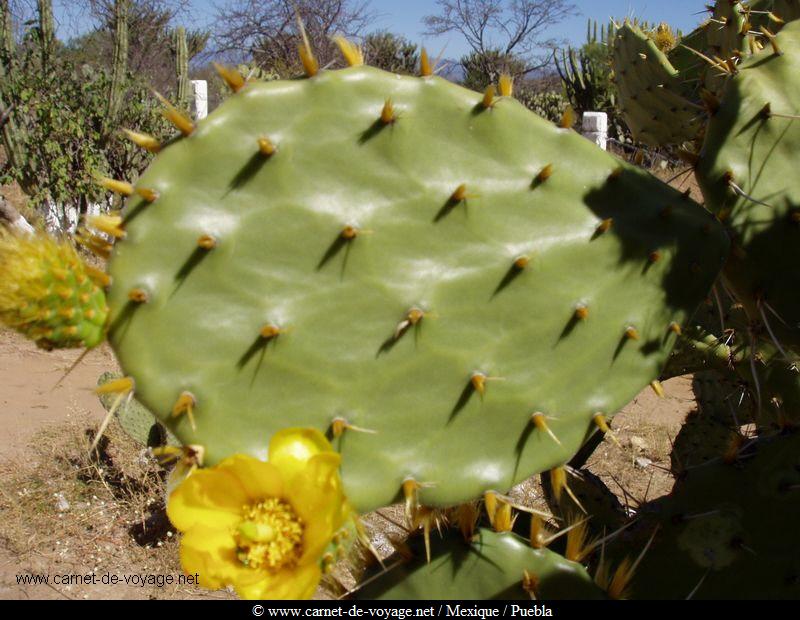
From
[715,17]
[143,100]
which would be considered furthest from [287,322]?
[143,100]

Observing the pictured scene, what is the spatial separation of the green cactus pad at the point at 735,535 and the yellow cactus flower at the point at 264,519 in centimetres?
81

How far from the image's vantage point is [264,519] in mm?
683

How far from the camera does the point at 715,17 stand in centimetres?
241

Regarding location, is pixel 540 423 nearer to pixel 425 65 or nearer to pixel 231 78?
pixel 425 65

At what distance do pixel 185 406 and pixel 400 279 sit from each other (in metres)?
0.34

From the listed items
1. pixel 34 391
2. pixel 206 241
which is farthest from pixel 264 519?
pixel 34 391

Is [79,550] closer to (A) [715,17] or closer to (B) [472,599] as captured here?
(B) [472,599]

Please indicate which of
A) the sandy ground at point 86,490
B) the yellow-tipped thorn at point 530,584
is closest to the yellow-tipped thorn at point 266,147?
the yellow-tipped thorn at point 530,584

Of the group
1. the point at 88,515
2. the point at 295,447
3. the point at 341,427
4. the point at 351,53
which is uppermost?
the point at 351,53

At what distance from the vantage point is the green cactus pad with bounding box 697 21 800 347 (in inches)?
46.9

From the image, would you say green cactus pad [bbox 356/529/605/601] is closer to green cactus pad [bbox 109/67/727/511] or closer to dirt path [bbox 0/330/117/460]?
green cactus pad [bbox 109/67/727/511]

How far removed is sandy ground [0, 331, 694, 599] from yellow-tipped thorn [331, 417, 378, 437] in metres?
1.64

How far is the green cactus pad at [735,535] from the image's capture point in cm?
125

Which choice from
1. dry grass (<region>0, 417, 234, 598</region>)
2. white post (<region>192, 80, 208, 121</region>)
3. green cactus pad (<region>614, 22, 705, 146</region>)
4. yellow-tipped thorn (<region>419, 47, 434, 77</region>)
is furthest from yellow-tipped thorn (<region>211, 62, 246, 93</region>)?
white post (<region>192, 80, 208, 121</region>)
